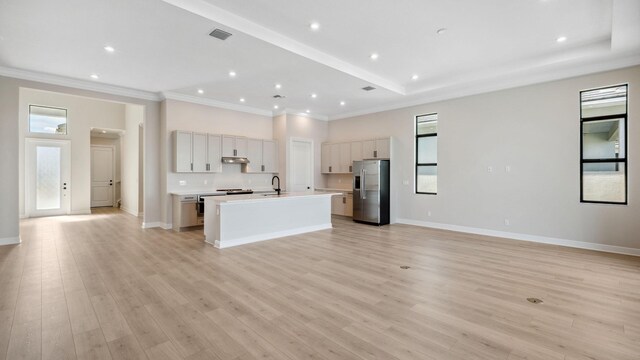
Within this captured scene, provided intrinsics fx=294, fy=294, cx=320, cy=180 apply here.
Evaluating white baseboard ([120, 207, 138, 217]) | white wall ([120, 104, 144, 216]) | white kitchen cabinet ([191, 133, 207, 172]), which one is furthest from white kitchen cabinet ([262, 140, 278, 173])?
white baseboard ([120, 207, 138, 217])

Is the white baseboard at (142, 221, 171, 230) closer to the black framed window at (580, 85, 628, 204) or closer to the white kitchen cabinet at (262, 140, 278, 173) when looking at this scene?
the white kitchen cabinet at (262, 140, 278, 173)

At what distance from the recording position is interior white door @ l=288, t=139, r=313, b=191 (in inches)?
344

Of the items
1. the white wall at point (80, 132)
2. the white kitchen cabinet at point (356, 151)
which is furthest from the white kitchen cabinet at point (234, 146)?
the white wall at point (80, 132)

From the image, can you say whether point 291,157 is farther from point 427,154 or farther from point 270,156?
point 427,154

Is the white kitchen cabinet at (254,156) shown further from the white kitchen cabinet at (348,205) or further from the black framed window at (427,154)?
the black framed window at (427,154)

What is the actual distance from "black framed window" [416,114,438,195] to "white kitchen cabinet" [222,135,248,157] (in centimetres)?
457

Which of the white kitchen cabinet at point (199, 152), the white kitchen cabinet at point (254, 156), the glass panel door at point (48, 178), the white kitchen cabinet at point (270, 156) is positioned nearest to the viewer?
the white kitchen cabinet at point (199, 152)

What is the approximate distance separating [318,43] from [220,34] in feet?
4.77

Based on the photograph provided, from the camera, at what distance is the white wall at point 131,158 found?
889 centimetres

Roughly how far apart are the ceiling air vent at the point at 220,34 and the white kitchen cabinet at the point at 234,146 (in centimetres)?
379

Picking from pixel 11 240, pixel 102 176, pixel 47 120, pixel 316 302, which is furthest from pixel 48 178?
pixel 316 302

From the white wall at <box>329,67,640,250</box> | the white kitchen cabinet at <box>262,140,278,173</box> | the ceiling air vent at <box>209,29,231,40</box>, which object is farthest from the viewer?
the white kitchen cabinet at <box>262,140,278,173</box>

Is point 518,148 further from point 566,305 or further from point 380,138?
point 566,305

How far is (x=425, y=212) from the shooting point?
728 cm
